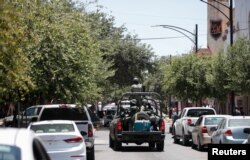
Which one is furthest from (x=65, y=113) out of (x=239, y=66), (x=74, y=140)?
(x=239, y=66)

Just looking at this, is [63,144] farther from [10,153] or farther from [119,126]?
[10,153]

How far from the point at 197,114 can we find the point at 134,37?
94.7 feet

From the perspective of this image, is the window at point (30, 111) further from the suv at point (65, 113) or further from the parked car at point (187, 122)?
the suv at point (65, 113)

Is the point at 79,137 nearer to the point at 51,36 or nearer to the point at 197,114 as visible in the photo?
the point at 51,36

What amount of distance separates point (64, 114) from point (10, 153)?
16116mm

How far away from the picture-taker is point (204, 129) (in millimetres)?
26422

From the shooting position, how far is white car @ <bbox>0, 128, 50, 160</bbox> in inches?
221

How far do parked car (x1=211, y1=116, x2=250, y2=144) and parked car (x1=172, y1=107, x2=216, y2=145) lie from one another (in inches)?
305

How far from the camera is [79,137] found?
1711 centimetres

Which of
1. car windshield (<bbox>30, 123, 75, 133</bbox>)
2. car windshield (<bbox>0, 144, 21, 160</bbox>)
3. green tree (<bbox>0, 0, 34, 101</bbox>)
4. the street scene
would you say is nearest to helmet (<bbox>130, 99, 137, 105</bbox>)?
the street scene

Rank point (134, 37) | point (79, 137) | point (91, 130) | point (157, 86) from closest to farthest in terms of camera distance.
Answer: point (79, 137), point (91, 130), point (134, 37), point (157, 86)

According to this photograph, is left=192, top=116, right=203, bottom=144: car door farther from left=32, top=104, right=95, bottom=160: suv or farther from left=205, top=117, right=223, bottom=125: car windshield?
left=32, top=104, right=95, bottom=160: suv

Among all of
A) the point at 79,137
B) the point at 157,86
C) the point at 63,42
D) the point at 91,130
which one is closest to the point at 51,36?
the point at 63,42

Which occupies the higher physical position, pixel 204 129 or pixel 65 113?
pixel 65 113
